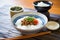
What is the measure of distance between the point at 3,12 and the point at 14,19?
12.1 inches

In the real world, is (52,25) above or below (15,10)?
below

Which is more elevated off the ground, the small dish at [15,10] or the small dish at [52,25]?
the small dish at [15,10]

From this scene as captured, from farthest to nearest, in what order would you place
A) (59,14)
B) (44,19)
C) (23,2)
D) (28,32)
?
(23,2) < (59,14) < (44,19) < (28,32)

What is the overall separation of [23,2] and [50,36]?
0.68m

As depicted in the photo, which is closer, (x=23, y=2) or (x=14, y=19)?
(x=14, y=19)

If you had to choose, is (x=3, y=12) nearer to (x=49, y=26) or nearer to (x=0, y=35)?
(x=0, y=35)

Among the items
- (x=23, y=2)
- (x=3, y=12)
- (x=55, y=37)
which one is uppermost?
(x=23, y=2)

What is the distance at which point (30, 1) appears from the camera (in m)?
1.48

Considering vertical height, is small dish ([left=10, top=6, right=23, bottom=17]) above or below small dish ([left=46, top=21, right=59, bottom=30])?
above

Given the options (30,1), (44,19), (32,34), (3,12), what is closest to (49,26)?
(44,19)

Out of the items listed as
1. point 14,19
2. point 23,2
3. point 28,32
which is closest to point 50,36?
point 28,32

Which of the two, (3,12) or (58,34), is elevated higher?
(3,12)

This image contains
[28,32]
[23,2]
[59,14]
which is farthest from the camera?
[23,2]

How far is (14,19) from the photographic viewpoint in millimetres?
936
